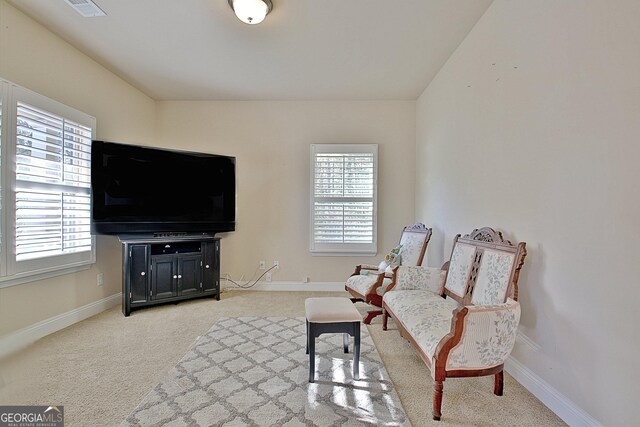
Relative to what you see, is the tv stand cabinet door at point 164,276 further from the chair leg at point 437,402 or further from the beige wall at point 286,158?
the chair leg at point 437,402

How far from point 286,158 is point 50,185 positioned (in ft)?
8.88

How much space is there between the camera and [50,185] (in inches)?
107

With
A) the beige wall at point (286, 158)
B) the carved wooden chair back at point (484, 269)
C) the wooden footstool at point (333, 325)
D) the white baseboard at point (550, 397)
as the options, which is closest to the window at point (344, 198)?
the beige wall at point (286, 158)

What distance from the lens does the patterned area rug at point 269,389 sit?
5.25 ft

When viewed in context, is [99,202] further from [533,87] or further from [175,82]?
[533,87]

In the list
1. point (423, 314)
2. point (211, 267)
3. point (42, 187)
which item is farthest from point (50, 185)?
point (423, 314)

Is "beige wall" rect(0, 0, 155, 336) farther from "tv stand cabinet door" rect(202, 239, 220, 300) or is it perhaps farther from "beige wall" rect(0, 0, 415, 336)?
"tv stand cabinet door" rect(202, 239, 220, 300)

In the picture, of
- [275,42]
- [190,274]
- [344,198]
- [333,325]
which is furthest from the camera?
[344,198]

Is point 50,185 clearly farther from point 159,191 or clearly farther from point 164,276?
point 164,276

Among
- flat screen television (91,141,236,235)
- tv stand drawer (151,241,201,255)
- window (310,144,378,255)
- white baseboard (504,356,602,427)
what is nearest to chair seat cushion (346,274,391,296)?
window (310,144,378,255)

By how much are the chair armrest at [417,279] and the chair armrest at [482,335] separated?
1.04 metres

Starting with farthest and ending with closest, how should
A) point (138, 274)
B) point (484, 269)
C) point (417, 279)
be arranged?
1. point (138, 274)
2. point (417, 279)
3. point (484, 269)

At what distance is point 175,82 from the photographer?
3744 millimetres

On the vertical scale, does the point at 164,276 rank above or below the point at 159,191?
below
